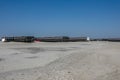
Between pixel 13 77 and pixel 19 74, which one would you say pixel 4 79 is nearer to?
pixel 13 77

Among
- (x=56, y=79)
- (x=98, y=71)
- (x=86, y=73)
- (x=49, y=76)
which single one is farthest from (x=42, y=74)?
(x=98, y=71)

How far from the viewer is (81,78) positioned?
1288 centimetres

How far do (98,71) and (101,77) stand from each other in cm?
186

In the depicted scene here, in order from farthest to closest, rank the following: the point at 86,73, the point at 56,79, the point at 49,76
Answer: the point at 86,73
the point at 49,76
the point at 56,79

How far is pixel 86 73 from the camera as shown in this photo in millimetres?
14367

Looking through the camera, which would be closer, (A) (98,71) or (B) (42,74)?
(B) (42,74)

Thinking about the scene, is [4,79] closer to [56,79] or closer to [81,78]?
[56,79]

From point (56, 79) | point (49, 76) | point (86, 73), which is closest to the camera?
point (56, 79)

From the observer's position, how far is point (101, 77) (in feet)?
43.4

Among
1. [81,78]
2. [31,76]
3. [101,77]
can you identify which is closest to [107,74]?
[101,77]

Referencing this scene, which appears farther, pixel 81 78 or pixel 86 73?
pixel 86 73

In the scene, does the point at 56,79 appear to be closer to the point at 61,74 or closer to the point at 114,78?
the point at 61,74

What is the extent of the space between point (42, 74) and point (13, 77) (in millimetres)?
1639

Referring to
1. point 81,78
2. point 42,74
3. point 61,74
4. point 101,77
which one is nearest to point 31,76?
point 42,74
